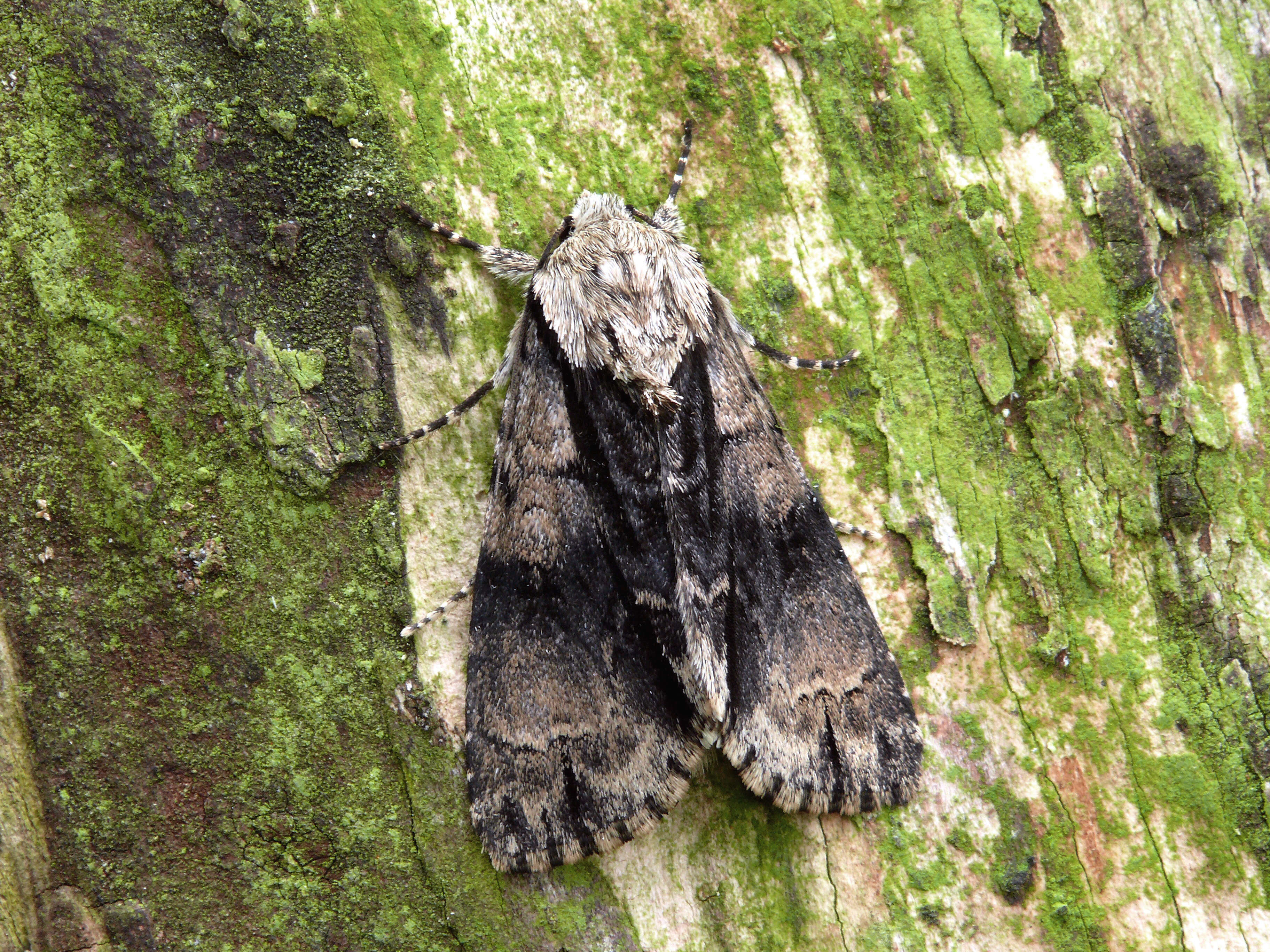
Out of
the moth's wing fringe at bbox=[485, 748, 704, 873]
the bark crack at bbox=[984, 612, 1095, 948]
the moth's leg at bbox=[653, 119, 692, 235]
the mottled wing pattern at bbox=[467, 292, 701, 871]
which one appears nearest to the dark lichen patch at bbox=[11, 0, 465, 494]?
the mottled wing pattern at bbox=[467, 292, 701, 871]

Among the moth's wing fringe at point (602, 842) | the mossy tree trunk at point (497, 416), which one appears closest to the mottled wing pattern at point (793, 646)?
the mossy tree trunk at point (497, 416)

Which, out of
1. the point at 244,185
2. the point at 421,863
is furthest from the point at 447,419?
the point at 421,863

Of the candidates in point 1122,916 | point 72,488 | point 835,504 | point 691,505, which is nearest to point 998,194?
point 835,504

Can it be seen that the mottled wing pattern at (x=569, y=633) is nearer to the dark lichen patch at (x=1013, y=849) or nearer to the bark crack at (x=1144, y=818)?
the dark lichen patch at (x=1013, y=849)

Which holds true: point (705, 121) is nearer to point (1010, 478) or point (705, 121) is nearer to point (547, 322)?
point (547, 322)

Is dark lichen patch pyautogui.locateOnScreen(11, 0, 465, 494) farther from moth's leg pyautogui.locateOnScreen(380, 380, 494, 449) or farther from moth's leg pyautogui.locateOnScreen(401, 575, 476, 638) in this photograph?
moth's leg pyautogui.locateOnScreen(401, 575, 476, 638)
